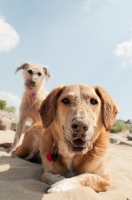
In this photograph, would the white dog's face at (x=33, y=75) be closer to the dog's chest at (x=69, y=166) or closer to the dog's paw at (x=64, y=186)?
the dog's chest at (x=69, y=166)

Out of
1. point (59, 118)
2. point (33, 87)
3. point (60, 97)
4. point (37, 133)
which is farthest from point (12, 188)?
point (33, 87)

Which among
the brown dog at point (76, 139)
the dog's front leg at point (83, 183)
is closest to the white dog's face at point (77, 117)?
the brown dog at point (76, 139)

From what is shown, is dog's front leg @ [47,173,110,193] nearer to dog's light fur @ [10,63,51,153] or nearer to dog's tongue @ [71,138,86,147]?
dog's tongue @ [71,138,86,147]

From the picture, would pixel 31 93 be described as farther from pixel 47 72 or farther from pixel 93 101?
Answer: pixel 93 101

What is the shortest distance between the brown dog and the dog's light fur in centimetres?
275

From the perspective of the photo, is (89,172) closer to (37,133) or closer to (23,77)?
(37,133)

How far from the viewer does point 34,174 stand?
3.75 meters

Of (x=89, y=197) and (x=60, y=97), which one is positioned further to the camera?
(x=60, y=97)

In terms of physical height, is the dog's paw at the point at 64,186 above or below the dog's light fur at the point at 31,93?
below

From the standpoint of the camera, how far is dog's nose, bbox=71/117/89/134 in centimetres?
270

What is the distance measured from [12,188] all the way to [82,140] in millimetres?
944

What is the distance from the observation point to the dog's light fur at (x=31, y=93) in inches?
260

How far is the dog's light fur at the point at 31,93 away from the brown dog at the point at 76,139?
2.75 m

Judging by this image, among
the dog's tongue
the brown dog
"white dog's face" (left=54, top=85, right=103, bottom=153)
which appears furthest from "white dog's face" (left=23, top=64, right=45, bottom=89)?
the dog's tongue
